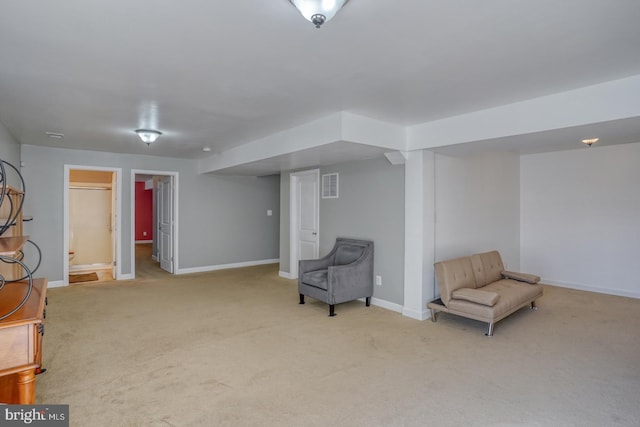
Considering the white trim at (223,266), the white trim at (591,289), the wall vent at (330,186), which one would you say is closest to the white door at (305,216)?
the wall vent at (330,186)

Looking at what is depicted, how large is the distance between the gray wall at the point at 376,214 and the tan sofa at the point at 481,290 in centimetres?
62

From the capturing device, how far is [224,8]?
5.88ft

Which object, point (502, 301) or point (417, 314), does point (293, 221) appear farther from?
point (502, 301)

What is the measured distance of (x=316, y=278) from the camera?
4566 millimetres

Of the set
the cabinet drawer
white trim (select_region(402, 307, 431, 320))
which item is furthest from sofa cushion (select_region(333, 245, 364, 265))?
the cabinet drawer

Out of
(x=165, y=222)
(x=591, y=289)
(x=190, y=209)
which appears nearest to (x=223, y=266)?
(x=190, y=209)

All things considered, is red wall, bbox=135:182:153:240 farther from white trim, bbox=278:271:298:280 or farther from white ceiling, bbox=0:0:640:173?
white ceiling, bbox=0:0:640:173

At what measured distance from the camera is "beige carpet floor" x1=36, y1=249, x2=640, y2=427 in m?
2.29

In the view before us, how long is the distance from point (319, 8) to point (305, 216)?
15.7 feet

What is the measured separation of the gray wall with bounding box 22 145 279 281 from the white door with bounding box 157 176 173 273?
26 cm

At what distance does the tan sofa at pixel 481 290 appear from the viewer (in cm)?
370

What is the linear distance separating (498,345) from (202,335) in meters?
2.88

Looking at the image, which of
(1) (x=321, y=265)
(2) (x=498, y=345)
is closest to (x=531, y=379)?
(2) (x=498, y=345)

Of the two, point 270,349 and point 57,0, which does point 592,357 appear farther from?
point 57,0
